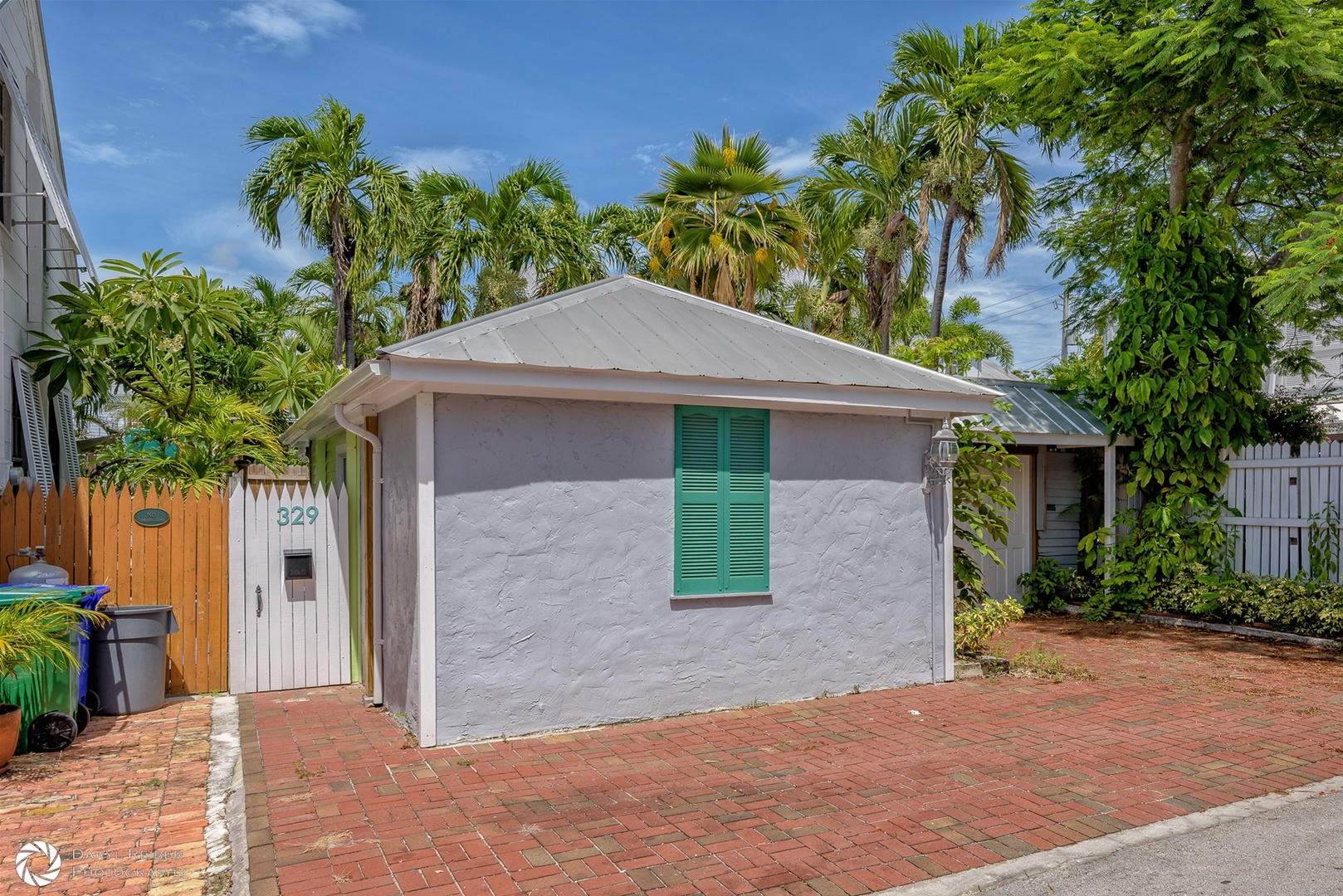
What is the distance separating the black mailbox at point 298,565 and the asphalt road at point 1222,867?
6518 millimetres

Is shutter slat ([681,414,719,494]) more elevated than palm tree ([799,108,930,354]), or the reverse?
palm tree ([799,108,930,354])

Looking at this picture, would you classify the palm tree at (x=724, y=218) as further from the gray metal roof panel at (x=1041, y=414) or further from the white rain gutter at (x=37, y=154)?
the white rain gutter at (x=37, y=154)

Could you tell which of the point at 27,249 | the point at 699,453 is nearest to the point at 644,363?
the point at 699,453

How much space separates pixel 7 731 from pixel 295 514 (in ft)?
9.99

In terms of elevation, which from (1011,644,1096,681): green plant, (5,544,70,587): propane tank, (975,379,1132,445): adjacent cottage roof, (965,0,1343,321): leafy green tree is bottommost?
(1011,644,1096,681): green plant

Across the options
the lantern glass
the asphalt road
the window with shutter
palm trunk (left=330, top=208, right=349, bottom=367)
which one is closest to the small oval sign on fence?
the window with shutter

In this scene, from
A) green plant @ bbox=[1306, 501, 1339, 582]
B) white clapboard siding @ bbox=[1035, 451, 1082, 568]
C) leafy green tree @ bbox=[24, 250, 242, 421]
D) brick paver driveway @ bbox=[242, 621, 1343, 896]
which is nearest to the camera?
brick paver driveway @ bbox=[242, 621, 1343, 896]

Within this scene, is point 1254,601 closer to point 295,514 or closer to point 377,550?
point 377,550

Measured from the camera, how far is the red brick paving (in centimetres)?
429

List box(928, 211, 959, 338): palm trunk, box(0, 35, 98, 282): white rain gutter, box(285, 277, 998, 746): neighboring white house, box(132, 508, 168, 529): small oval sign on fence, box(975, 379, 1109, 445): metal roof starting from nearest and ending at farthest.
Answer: box(285, 277, 998, 746): neighboring white house → box(132, 508, 168, 529): small oval sign on fence → box(0, 35, 98, 282): white rain gutter → box(975, 379, 1109, 445): metal roof → box(928, 211, 959, 338): palm trunk

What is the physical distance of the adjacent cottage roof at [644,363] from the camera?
6.31 meters

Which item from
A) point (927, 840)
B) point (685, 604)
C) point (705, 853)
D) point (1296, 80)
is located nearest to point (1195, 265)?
point (1296, 80)

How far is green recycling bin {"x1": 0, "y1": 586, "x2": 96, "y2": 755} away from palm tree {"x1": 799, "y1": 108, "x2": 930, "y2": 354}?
14388 mm

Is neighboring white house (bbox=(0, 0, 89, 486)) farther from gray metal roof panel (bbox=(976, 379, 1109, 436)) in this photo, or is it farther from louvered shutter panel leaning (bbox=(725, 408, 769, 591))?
gray metal roof panel (bbox=(976, 379, 1109, 436))
